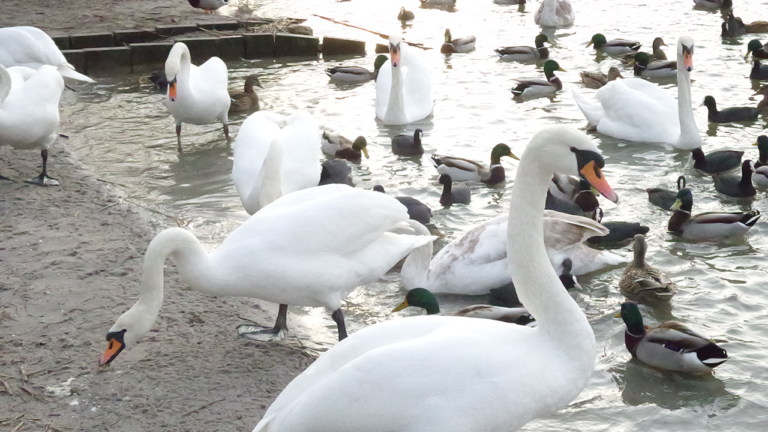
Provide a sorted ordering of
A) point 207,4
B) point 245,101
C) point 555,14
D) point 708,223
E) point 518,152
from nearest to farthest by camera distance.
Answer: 1. point 708,223
2. point 518,152
3. point 245,101
4. point 555,14
5. point 207,4

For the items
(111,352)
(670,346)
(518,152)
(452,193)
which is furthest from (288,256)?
(518,152)

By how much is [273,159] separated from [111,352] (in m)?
2.41

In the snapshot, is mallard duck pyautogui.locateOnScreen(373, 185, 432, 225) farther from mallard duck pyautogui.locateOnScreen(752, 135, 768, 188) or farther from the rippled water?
mallard duck pyautogui.locateOnScreen(752, 135, 768, 188)

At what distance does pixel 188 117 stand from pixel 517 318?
5.67 m

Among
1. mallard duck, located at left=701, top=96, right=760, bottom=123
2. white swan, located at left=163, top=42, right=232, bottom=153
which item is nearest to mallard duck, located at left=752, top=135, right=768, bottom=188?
mallard duck, located at left=701, top=96, right=760, bottom=123

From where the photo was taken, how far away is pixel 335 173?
871 cm

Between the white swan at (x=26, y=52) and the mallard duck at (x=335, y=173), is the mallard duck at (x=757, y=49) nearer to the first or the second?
the mallard duck at (x=335, y=173)

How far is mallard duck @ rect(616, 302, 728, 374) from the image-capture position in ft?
16.9

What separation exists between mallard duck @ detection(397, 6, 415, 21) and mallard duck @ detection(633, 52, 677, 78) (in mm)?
5271

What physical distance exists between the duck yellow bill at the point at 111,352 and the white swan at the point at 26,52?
7.71 m

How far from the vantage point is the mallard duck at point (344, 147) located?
31.2 ft

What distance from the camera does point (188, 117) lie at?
10000 mm

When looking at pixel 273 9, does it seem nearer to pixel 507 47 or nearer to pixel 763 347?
pixel 507 47

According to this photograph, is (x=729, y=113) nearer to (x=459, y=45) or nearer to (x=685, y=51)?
(x=685, y=51)
